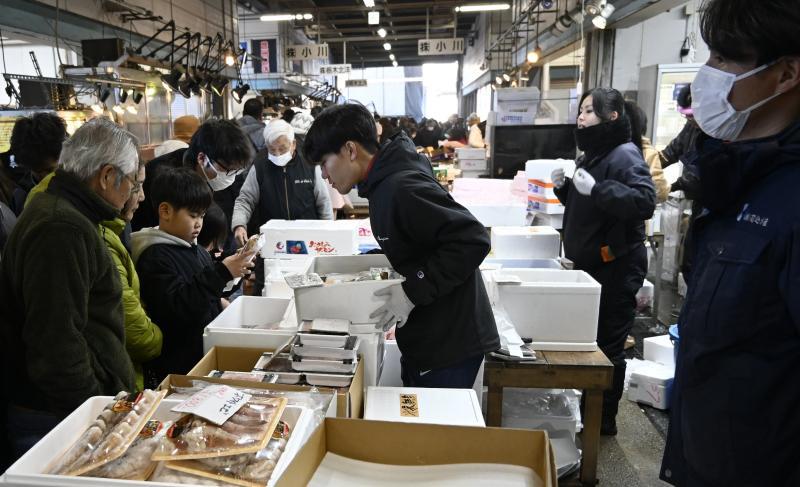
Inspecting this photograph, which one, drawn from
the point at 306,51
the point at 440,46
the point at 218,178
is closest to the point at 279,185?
the point at 218,178

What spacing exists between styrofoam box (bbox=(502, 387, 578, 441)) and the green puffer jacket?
1578 millimetres

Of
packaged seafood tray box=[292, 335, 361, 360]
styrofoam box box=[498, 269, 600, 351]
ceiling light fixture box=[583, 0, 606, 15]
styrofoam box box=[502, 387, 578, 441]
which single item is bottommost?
styrofoam box box=[502, 387, 578, 441]

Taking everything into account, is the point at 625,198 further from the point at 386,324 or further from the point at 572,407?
the point at 386,324

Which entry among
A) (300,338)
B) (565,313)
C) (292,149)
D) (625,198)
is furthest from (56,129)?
(625,198)

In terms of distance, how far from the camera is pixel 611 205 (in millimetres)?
2734

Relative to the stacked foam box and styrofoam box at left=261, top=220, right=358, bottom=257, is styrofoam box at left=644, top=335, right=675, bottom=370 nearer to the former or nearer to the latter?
the stacked foam box

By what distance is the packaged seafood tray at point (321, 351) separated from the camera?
1.49 metres

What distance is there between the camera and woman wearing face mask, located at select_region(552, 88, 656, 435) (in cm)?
283

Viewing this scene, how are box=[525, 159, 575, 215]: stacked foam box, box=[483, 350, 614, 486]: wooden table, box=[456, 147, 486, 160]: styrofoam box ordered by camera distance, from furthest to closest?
box=[456, 147, 486, 160]: styrofoam box → box=[525, 159, 575, 215]: stacked foam box → box=[483, 350, 614, 486]: wooden table

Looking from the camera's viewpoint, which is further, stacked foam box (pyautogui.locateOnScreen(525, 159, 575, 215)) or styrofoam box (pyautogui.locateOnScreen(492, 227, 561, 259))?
stacked foam box (pyautogui.locateOnScreen(525, 159, 575, 215))

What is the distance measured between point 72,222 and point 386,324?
890 millimetres

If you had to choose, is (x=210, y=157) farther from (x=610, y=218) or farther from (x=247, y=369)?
(x=610, y=218)

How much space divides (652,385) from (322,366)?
273cm

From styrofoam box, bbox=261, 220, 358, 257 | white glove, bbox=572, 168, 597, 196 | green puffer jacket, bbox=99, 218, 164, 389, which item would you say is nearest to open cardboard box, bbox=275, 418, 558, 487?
green puffer jacket, bbox=99, 218, 164, 389
